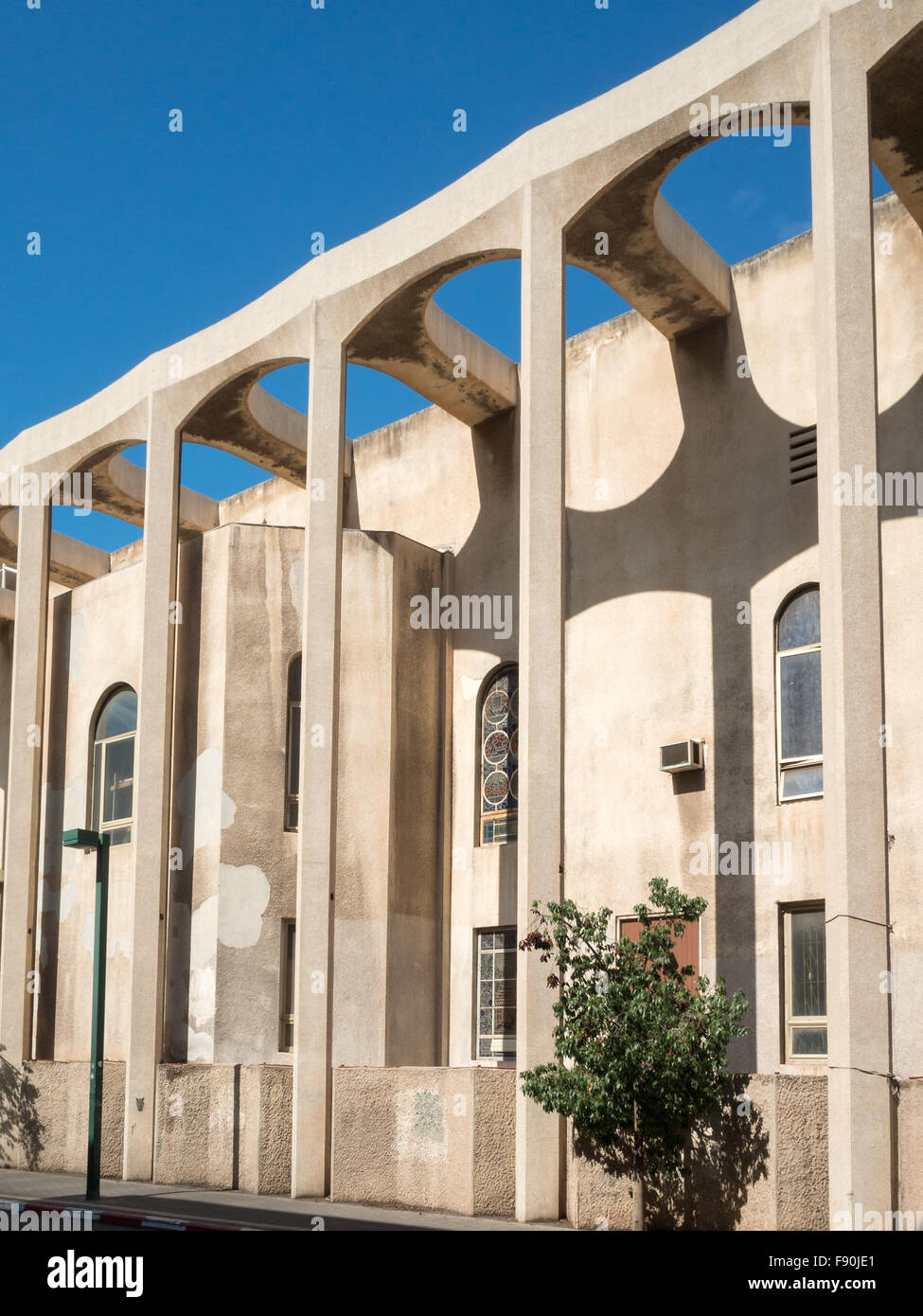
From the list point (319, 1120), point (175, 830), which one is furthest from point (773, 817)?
point (175, 830)

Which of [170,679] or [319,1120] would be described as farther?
[170,679]

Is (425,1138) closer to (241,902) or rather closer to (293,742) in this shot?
(241,902)

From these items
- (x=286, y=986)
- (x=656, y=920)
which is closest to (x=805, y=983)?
(x=656, y=920)

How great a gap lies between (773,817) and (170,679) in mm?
7922

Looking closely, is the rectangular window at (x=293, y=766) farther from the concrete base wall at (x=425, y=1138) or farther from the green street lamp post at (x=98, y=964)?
the concrete base wall at (x=425, y=1138)

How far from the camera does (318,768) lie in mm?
17266

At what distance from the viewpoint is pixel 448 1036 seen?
1952cm

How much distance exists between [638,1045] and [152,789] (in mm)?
8276

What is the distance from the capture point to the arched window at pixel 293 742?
63.9 feet

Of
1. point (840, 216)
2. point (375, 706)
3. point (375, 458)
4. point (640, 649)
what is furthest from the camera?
point (375, 458)

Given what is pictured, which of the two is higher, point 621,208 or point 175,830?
point 621,208

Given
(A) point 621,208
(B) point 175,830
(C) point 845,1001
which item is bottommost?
(C) point 845,1001

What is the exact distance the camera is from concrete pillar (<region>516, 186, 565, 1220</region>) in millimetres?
14461
